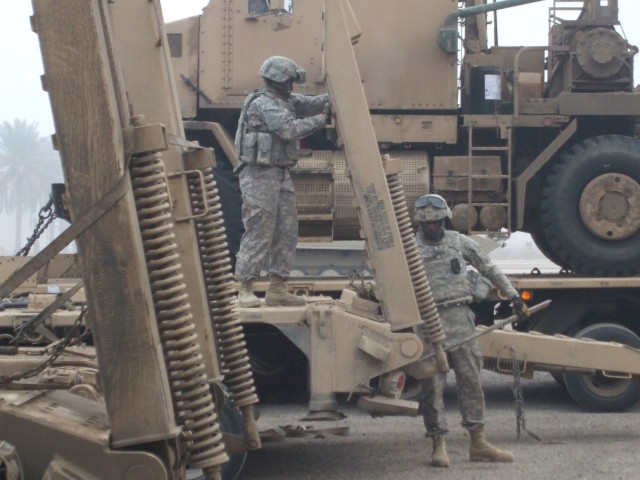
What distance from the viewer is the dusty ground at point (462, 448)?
6770 millimetres

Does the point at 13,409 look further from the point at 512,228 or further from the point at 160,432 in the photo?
the point at 512,228

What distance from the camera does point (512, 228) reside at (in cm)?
1030

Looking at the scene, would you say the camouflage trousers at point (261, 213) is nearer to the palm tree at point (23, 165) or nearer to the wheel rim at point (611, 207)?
the wheel rim at point (611, 207)

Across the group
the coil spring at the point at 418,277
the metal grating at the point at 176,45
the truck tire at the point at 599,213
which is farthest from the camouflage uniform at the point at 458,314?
the metal grating at the point at 176,45

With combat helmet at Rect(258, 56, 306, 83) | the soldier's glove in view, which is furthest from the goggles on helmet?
combat helmet at Rect(258, 56, 306, 83)

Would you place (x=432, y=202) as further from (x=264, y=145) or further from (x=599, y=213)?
(x=599, y=213)

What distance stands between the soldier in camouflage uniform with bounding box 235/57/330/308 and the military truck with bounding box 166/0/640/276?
2.82 m

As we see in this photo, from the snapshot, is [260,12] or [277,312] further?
[260,12]

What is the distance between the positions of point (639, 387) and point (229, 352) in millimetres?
5504

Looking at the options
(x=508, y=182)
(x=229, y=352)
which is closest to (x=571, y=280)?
(x=508, y=182)

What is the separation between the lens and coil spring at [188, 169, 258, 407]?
443 cm

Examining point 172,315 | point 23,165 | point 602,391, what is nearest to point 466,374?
point 602,391

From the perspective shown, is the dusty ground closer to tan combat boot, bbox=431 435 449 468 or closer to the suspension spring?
tan combat boot, bbox=431 435 449 468

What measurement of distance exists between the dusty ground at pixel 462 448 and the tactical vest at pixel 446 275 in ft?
3.63
